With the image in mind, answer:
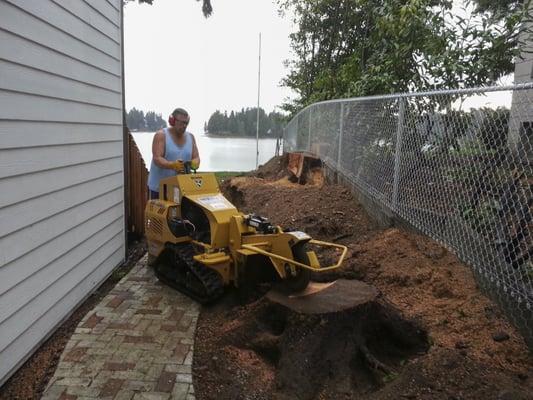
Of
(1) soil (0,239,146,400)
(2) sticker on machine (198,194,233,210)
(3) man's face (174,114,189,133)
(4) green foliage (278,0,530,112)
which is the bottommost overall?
(1) soil (0,239,146,400)

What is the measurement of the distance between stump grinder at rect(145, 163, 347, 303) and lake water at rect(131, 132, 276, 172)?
2.01 meters

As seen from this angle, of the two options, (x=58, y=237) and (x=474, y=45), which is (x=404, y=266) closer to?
(x=58, y=237)

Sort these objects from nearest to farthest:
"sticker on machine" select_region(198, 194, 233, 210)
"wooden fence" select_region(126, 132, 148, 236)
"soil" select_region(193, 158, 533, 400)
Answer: "soil" select_region(193, 158, 533, 400)
"sticker on machine" select_region(198, 194, 233, 210)
"wooden fence" select_region(126, 132, 148, 236)

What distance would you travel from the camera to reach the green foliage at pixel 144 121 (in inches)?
260

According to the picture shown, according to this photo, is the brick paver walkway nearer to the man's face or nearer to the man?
the man

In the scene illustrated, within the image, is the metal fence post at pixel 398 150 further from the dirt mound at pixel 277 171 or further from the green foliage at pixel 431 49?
the dirt mound at pixel 277 171

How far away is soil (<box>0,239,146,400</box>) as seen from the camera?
2.89 meters

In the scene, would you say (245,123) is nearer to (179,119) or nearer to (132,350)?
(179,119)

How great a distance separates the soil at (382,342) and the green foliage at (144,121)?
3633 millimetres

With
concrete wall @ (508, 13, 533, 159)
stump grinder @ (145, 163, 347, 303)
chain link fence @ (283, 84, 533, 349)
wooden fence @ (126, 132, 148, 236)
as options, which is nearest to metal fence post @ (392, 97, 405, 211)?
chain link fence @ (283, 84, 533, 349)

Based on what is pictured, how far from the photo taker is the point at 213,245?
405cm

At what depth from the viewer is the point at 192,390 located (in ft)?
9.39

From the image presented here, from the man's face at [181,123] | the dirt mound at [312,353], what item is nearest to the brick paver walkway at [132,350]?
the dirt mound at [312,353]

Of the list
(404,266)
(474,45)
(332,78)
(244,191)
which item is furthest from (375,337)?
(332,78)
